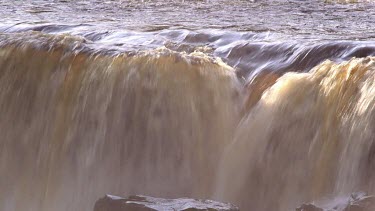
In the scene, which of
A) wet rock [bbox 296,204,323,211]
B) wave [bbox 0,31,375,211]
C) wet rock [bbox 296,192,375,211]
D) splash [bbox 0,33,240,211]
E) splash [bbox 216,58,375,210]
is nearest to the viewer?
wet rock [bbox 296,192,375,211]

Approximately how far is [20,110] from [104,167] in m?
1.11

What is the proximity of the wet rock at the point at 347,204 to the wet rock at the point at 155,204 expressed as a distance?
56 centimetres

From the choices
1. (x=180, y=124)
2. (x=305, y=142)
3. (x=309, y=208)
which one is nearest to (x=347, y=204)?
(x=309, y=208)

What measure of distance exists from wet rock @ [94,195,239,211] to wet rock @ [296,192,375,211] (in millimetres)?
561

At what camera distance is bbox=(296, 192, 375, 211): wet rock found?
6.44 meters

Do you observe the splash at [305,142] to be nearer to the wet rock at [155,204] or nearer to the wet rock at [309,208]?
the wet rock at [309,208]

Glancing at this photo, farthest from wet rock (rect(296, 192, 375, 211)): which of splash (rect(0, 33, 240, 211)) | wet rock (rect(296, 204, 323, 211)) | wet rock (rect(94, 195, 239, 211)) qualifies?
splash (rect(0, 33, 240, 211))

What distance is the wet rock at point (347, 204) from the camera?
6.44 meters

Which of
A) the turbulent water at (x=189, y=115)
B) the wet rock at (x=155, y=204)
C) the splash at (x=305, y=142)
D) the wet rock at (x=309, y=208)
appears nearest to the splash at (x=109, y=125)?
the turbulent water at (x=189, y=115)

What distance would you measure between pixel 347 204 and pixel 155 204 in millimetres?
1354

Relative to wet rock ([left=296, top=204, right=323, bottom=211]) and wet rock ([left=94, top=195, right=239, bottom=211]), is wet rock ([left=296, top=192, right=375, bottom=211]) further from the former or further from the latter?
wet rock ([left=94, top=195, right=239, bottom=211])

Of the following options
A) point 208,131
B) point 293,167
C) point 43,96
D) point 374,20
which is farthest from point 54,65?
point 374,20

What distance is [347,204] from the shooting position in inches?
257

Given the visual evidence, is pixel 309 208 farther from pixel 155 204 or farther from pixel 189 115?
pixel 189 115
